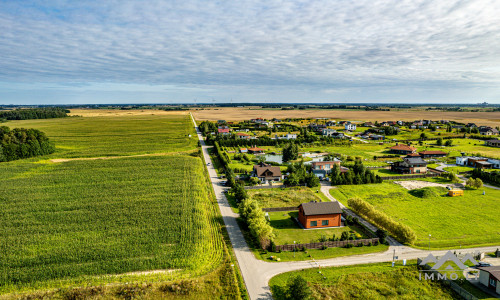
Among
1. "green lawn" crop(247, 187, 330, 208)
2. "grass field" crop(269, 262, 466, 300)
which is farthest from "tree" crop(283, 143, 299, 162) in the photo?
"grass field" crop(269, 262, 466, 300)

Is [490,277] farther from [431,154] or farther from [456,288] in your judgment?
[431,154]

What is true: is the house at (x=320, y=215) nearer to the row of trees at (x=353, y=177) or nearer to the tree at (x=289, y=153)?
the row of trees at (x=353, y=177)

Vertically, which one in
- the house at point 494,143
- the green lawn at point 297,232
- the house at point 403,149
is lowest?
the green lawn at point 297,232

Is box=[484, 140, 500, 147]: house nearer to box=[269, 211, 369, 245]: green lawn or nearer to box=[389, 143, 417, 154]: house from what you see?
box=[389, 143, 417, 154]: house

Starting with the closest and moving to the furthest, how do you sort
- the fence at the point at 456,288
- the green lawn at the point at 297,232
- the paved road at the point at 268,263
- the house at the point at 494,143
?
the fence at the point at 456,288, the paved road at the point at 268,263, the green lawn at the point at 297,232, the house at the point at 494,143

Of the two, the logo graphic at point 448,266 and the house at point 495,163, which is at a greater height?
the house at point 495,163

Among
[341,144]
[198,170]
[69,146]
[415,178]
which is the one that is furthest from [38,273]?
[341,144]

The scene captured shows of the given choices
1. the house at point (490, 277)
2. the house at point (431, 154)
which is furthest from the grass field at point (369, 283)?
the house at point (431, 154)
